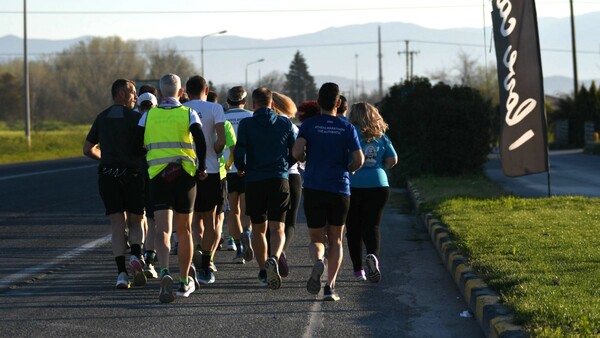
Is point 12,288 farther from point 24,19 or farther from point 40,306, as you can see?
point 24,19

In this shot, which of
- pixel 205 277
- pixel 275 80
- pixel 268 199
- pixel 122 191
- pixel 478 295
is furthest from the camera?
pixel 275 80

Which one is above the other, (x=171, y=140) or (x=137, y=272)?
(x=171, y=140)

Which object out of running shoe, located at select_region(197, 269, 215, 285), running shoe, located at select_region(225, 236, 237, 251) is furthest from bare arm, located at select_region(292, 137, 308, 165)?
running shoe, located at select_region(225, 236, 237, 251)

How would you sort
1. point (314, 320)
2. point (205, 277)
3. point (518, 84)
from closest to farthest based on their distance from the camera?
point (314, 320)
point (205, 277)
point (518, 84)

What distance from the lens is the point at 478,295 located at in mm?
8695

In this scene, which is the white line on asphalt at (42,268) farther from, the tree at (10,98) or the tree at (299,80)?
the tree at (299,80)

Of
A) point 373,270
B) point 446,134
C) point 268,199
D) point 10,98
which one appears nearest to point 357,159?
point 268,199

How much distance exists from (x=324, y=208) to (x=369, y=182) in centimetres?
93

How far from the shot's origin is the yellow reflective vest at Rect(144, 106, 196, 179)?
9.58m

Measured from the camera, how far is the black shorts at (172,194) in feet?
31.3

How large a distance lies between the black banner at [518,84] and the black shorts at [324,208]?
872cm

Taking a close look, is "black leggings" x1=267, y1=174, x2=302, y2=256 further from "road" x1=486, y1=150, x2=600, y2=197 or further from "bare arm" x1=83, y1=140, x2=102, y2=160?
"road" x1=486, y1=150, x2=600, y2=197

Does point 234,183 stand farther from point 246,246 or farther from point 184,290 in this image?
point 184,290

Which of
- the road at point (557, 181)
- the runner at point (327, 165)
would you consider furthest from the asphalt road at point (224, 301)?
the road at point (557, 181)
